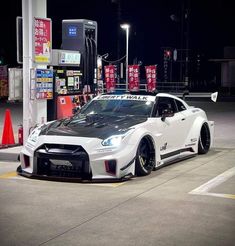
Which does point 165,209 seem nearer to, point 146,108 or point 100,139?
point 100,139

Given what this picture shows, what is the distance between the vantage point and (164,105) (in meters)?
10.4

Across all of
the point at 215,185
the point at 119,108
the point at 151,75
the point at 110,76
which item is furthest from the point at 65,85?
the point at 151,75

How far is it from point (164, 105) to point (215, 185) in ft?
8.07

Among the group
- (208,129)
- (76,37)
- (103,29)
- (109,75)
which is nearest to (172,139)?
(208,129)

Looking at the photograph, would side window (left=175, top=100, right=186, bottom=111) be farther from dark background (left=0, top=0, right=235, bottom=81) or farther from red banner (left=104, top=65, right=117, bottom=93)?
dark background (left=0, top=0, right=235, bottom=81)

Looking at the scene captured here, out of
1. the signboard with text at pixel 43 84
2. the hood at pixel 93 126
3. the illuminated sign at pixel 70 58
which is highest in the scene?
the illuminated sign at pixel 70 58

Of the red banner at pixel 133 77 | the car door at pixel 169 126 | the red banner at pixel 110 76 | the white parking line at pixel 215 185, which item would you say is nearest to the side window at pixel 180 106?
the car door at pixel 169 126

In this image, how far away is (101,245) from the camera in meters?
5.40

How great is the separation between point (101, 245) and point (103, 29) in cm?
6138

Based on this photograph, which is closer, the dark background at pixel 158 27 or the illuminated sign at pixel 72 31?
the illuminated sign at pixel 72 31

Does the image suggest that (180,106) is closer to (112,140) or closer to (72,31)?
(112,140)

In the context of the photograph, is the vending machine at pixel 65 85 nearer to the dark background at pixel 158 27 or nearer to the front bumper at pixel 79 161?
the front bumper at pixel 79 161

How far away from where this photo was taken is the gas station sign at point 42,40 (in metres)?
11.4

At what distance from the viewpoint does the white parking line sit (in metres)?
7.71
